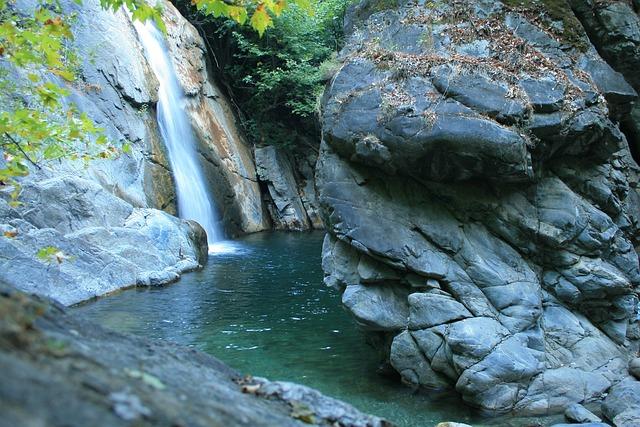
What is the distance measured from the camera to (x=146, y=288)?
1460cm

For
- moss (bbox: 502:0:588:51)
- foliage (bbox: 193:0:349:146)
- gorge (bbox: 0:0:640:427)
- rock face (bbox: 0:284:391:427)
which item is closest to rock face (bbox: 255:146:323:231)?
foliage (bbox: 193:0:349:146)

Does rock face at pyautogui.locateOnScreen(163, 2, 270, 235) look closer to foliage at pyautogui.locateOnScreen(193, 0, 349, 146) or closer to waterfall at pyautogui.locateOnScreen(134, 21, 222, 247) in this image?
waterfall at pyautogui.locateOnScreen(134, 21, 222, 247)

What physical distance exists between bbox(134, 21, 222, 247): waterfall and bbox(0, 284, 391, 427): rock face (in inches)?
752

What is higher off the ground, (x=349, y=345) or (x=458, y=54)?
(x=458, y=54)

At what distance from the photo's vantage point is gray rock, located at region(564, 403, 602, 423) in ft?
24.8

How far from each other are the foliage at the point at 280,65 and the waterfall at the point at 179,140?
4.51m

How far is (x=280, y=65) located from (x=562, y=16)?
63.9 feet

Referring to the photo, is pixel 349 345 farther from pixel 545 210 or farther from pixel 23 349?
pixel 23 349

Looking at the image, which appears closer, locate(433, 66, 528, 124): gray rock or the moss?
locate(433, 66, 528, 124): gray rock

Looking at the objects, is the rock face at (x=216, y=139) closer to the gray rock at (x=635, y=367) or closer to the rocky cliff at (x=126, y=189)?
the rocky cliff at (x=126, y=189)

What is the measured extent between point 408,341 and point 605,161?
19.1ft

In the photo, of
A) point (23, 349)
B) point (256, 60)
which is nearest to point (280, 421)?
point (23, 349)

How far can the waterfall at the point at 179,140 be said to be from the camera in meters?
22.3

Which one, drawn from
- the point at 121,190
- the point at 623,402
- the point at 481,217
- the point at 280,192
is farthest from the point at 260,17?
the point at 280,192
